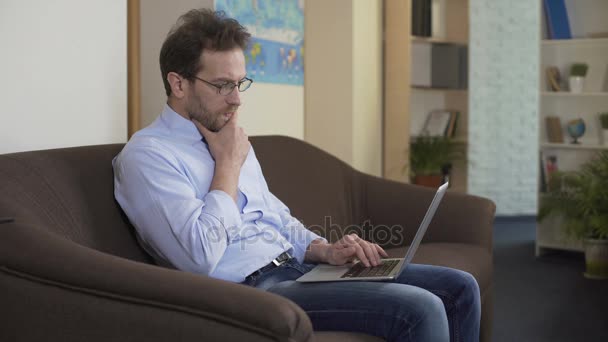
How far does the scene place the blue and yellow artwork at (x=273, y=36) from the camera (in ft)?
11.3

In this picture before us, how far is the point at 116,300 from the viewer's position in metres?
1.49

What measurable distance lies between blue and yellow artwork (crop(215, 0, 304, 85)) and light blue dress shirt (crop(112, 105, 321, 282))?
48.4 inches

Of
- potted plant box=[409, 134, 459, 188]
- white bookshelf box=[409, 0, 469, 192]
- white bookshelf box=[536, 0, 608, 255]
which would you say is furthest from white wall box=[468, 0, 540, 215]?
white bookshelf box=[536, 0, 608, 255]

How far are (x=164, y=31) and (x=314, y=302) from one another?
155cm

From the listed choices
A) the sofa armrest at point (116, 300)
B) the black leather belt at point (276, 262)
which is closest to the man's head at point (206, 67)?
the black leather belt at point (276, 262)

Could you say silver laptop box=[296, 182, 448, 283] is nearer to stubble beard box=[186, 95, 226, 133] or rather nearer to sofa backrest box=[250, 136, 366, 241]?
stubble beard box=[186, 95, 226, 133]

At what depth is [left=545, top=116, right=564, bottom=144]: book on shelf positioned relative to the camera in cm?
541

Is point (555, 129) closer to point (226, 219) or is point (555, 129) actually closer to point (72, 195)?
point (226, 219)

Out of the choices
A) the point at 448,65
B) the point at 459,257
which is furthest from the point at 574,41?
the point at 459,257

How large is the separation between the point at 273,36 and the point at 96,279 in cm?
238

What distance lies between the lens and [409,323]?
5.82 feet

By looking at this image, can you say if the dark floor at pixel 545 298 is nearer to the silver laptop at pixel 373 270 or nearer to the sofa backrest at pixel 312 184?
the sofa backrest at pixel 312 184

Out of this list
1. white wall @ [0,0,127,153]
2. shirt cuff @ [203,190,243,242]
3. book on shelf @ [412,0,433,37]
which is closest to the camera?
shirt cuff @ [203,190,243,242]

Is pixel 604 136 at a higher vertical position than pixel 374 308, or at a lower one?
higher
